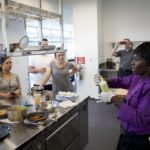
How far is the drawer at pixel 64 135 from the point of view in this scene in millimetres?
2025

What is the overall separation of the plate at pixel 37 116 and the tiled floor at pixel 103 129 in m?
1.40

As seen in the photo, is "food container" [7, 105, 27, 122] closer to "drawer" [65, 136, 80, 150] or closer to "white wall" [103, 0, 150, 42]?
"drawer" [65, 136, 80, 150]

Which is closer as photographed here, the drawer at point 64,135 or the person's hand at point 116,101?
the person's hand at point 116,101

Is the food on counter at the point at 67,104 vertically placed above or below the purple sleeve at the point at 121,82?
below

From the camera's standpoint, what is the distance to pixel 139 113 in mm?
1468

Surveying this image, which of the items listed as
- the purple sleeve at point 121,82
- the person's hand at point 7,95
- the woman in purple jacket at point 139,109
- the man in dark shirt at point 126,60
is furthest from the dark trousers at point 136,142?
the man in dark shirt at point 126,60

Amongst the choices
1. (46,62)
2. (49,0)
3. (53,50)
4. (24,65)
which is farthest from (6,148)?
(24,65)

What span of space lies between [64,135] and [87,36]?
3.63m

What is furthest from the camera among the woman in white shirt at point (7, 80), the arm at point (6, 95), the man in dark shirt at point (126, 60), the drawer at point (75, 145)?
the man in dark shirt at point (126, 60)

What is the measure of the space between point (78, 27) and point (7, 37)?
3492 mm

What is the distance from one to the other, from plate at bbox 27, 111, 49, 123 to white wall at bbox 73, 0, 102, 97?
11.8 ft

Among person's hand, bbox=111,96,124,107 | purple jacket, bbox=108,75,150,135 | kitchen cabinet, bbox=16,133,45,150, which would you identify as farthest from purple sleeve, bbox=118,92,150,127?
kitchen cabinet, bbox=16,133,45,150

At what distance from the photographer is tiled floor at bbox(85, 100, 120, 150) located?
3.27m

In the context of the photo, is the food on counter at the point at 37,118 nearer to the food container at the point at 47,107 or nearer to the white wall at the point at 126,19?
the food container at the point at 47,107
